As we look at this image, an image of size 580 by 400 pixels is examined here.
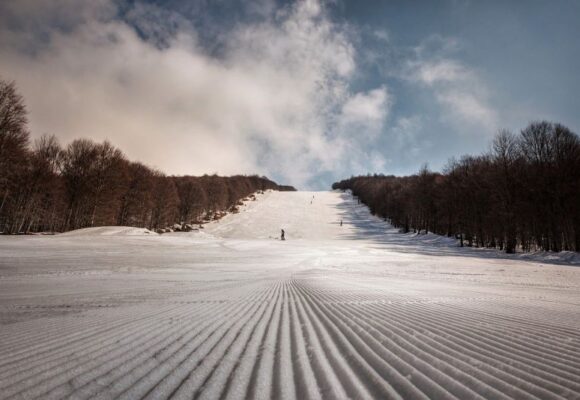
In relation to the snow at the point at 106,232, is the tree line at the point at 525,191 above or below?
above

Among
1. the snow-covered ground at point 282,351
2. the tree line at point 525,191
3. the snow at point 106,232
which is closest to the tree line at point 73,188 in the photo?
the snow at point 106,232

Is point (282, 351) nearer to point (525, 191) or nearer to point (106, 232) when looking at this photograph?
point (106, 232)

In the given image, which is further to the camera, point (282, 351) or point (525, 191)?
point (525, 191)

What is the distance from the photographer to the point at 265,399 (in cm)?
105

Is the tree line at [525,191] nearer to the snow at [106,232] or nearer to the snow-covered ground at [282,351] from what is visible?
the snow-covered ground at [282,351]

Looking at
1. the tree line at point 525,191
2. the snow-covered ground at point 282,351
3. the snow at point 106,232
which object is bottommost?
the snow at point 106,232

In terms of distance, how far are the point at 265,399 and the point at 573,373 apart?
1.40 metres

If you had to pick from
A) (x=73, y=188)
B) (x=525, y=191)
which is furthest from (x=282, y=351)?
(x=73, y=188)

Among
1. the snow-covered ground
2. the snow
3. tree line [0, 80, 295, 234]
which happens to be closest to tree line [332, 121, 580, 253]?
the snow-covered ground

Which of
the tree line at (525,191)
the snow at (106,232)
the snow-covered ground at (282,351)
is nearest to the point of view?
the snow-covered ground at (282,351)

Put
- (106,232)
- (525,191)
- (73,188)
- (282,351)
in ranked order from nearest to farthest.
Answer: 1. (282,351)
2. (106,232)
3. (525,191)
4. (73,188)

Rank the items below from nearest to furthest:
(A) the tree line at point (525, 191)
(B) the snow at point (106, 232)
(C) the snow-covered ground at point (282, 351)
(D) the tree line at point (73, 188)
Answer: (C) the snow-covered ground at point (282, 351) → (B) the snow at point (106, 232) → (A) the tree line at point (525, 191) → (D) the tree line at point (73, 188)

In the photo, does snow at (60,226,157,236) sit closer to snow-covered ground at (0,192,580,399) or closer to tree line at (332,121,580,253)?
snow-covered ground at (0,192,580,399)

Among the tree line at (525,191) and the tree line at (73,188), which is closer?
the tree line at (525,191)
